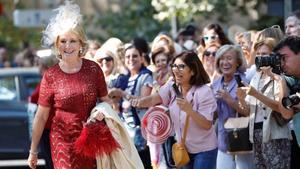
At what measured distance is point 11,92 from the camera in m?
16.9

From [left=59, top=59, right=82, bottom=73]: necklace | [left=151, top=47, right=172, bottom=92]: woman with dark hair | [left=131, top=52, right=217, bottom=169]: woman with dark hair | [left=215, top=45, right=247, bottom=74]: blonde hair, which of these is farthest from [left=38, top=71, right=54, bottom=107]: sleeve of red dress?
[left=151, top=47, right=172, bottom=92]: woman with dark hair

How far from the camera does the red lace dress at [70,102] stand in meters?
9.44

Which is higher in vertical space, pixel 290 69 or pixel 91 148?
pixel 290 69

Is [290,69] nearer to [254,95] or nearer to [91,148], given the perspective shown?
[254,95]

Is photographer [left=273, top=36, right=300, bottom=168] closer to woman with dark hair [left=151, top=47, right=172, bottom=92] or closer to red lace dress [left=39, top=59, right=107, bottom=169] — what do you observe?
red lace dress [left=39, top=59, right=107, bottom=169]

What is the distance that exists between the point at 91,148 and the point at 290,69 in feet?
6.30

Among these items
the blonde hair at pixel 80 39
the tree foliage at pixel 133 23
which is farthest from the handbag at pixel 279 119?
the tree foliage at pixel 133 23

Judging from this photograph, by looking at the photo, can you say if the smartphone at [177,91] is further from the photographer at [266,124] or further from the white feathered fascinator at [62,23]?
the white feathered fascinator at [62,23]

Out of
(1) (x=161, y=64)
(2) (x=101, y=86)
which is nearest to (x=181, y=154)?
(2) (x=101, y=86)

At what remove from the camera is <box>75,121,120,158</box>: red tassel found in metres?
9.34

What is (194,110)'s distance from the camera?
34.1ft

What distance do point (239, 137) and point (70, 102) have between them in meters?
2.00

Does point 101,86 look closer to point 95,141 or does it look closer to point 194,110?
point 95,141

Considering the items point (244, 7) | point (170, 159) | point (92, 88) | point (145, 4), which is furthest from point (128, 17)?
point (92, 88)
